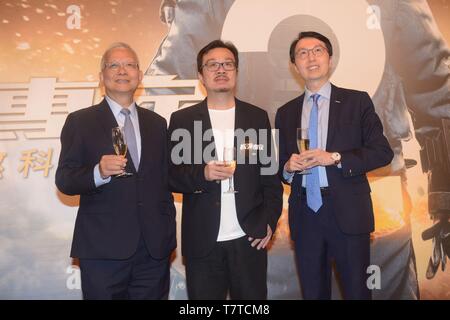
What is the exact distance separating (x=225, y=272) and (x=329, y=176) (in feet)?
2.87

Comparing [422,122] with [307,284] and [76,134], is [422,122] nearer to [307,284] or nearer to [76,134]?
[307,284]

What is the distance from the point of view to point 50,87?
4441 mm

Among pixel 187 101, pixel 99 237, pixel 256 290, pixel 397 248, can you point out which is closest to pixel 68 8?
pixel 187 101

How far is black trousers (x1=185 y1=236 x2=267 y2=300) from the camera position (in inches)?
112

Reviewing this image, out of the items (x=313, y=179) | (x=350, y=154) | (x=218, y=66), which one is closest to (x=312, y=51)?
(x=218, y=66)

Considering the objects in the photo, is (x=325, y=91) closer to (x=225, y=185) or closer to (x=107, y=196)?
(x=225, y=185)

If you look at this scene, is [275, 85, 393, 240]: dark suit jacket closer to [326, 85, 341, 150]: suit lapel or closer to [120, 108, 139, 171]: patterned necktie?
[326, 85, 341, 150]: suit lapel

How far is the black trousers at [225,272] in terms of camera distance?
9.34 ft

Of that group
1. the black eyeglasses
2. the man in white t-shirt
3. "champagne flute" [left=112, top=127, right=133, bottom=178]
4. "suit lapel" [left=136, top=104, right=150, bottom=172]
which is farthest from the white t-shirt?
"champagne flute" [left=112, top=127, right=133, bottom=178]

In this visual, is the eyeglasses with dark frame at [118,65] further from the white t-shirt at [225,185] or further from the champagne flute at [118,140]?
the white t-shirt at [225,185]

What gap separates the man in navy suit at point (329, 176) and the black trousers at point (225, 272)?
14.2 inches

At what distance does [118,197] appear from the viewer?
9.21 ft
